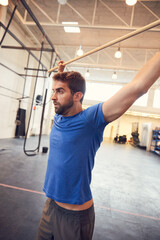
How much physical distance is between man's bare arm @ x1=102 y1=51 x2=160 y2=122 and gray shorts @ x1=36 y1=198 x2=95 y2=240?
64cm

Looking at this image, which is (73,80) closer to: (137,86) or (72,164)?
(137,86)

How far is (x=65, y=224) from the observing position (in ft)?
2.90

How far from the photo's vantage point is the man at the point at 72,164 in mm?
878

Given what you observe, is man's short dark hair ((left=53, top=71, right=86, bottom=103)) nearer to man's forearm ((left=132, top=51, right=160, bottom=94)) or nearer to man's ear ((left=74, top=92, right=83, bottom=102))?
man's ear ((left=74, top=92, right=83, bottom=102))

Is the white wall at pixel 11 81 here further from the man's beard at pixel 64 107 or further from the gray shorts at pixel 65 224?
the gray shorts at pixel 65 224

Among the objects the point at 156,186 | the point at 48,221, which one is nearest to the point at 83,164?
the point at 48,221

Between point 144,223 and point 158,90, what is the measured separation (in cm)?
1454

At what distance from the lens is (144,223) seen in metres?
2.13

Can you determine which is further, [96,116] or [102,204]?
[102,204]

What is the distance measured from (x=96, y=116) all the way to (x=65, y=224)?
653 millimetres

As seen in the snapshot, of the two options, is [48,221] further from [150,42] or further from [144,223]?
[150,42]

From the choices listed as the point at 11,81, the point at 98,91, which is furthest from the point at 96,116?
the point at 98,91

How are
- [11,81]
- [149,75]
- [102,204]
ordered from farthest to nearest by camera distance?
[11,81], [102,204], [149,75]

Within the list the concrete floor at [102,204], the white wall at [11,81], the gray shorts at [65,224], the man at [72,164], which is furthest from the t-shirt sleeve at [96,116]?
the white wall at [11,81]
